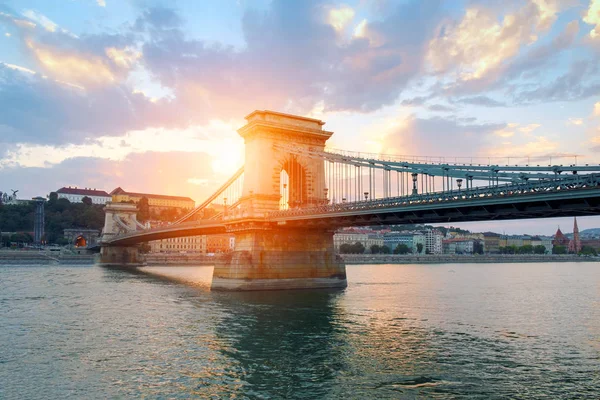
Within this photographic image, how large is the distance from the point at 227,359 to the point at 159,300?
17583 mm

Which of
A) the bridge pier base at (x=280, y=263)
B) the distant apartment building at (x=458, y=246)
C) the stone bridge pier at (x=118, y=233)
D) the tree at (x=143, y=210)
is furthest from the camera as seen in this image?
the distant apartment building at (x=458, y=246)

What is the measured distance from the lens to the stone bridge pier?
285 ft

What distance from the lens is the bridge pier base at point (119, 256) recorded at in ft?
283

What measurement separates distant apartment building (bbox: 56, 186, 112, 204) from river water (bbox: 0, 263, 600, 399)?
13602 cm

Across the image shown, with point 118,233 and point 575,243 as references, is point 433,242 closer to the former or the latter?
point 575,243

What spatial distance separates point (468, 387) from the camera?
46.4 ft

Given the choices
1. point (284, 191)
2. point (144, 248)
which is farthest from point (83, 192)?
point (284, 191)

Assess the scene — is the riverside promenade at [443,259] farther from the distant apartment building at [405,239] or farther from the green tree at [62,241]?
the green tree at [62,241]

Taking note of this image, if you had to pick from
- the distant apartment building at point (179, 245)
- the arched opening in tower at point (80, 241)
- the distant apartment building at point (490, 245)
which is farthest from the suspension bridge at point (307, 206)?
the distant apartment building at point (490, 245)

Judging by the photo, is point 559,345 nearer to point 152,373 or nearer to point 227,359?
point 227,359

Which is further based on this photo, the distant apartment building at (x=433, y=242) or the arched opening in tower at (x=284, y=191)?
the distant apartment building at (x=433, y=242)

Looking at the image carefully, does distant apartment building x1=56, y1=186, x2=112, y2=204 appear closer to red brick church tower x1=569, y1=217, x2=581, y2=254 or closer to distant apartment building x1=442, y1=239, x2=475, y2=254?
distant apartment building x1=442, y1=239, x2=475, y2=254

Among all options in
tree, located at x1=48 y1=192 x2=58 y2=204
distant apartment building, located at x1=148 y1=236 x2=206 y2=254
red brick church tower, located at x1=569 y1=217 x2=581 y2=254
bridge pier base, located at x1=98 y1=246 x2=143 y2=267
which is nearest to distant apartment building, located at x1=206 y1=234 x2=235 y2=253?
distant apartment building, located at x1=148 y1=236 x2=206 y2=254

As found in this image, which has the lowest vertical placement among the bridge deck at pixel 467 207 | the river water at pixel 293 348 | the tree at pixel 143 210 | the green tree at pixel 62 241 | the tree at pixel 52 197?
the river water at pixel 293 348
